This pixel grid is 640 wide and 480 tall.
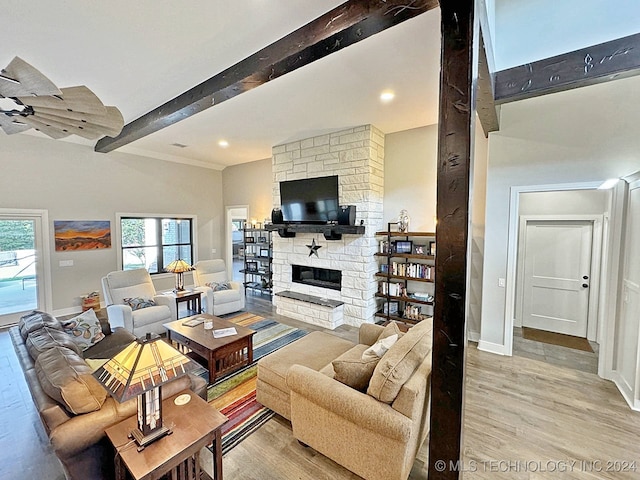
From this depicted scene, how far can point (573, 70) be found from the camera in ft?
8.68

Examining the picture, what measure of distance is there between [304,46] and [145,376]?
251 cm

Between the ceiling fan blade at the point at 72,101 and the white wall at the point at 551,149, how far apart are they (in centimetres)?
437

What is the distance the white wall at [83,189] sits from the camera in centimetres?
494

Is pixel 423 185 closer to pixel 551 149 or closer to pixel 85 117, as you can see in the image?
pixel 551 149

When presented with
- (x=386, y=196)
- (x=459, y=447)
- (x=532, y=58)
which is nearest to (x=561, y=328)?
(x=386, y=196)

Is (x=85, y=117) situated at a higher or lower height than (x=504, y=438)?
higher

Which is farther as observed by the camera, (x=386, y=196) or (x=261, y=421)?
(x=386, y=196)

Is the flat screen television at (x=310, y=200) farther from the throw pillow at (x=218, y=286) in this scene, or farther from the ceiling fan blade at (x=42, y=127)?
the ceiling fan blade at (x=42, y=127)

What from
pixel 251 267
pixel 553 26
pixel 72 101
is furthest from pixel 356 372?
pixel 251 267

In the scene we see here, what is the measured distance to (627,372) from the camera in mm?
2938

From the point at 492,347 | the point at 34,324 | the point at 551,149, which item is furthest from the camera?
the point at 492,347

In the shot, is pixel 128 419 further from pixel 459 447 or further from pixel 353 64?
pixel 353 64

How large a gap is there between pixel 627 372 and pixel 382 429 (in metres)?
3.05

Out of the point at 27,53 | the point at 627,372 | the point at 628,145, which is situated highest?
the point at 27,53
